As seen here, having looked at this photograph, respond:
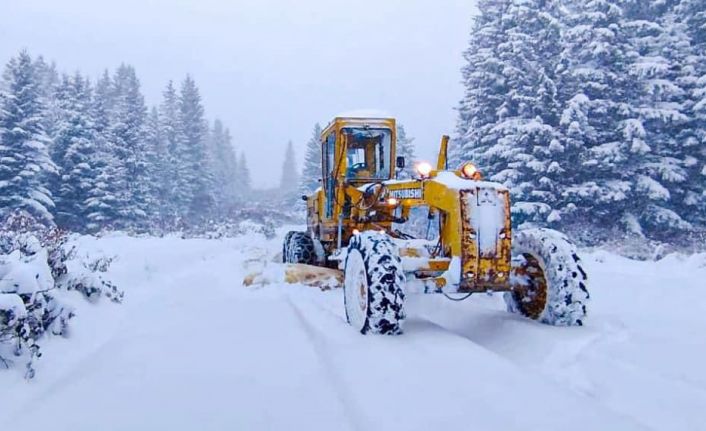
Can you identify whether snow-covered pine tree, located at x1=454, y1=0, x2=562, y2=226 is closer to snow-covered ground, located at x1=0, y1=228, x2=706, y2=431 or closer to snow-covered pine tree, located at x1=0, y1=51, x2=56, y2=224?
snow-covered ground, located at x1=0, y1=228, x2=706, y2=431

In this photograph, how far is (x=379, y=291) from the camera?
18.0 feet

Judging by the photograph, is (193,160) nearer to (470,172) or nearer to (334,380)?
(470,172)

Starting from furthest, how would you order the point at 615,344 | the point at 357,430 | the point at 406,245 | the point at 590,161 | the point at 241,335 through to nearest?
the point at 590,161 → the point at 406,245 → the point at 241,335 → the point at 615,344 → the point at 357,430

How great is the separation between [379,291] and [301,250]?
617 centimetres

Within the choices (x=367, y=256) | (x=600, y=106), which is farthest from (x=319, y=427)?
(x=600, y=106)

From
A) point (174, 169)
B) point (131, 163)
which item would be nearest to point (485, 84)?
point (131, 163)

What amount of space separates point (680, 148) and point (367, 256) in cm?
1901

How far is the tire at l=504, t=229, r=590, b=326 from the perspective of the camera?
5707 mm

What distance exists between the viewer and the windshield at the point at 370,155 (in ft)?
32.8

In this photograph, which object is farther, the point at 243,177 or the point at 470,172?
the point at 243,177

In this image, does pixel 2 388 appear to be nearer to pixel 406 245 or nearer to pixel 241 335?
pixel 241 335

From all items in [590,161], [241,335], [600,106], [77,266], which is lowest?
[241,335]

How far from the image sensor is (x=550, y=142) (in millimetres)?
19734

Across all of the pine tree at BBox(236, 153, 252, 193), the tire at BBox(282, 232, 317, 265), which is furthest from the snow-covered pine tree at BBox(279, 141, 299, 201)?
the tire at BBox(282, 232, 317, 265)
